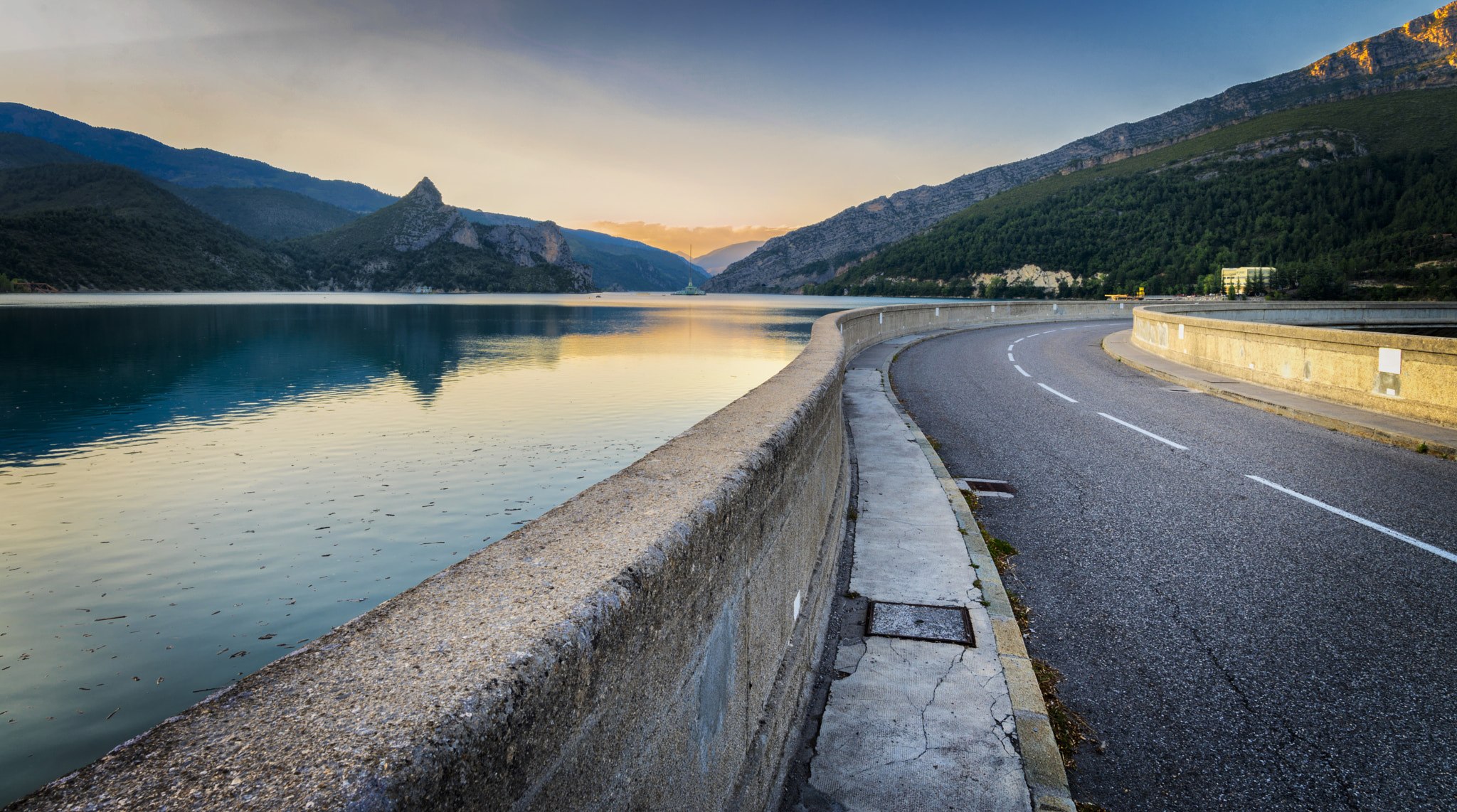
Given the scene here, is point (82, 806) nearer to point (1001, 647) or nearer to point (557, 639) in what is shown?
point (557, 639)

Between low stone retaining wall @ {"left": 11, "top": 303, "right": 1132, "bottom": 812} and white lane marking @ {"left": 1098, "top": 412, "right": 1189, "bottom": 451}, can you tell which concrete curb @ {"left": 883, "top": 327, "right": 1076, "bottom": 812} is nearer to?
low stone retaining wall @ {"left": 11, "top": 303, "right": 1132, "bottom": 812}

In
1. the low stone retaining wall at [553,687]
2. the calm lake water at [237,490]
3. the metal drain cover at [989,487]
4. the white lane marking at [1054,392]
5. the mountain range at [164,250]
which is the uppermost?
the mountain range at [164,250]

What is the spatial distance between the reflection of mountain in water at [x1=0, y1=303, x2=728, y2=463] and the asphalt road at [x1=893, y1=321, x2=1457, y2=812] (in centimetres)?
1909

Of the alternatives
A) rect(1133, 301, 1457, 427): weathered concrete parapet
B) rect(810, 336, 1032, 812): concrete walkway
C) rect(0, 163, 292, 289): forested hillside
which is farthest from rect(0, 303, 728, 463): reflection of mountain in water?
rect(0, 163, 292, 289): forested hillside

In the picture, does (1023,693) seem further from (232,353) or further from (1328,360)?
(232,353)

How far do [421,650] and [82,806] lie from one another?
1.87ft

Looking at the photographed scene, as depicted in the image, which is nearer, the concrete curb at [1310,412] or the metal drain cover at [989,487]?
the metal drain cover at [989,487]

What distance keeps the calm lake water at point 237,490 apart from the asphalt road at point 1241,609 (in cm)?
718

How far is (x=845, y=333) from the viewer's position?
67.7 ft

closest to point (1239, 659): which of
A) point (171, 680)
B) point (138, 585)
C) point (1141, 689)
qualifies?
point (1141, 689)

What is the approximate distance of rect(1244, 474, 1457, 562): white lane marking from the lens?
574cm

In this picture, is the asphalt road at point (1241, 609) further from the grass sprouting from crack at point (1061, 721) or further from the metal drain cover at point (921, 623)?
the metal drain cover at point (921, 623)

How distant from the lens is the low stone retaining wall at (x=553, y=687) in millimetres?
1125

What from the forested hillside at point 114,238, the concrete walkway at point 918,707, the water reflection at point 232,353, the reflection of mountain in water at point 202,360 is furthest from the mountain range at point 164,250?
the concrete walkway at point 918,707
